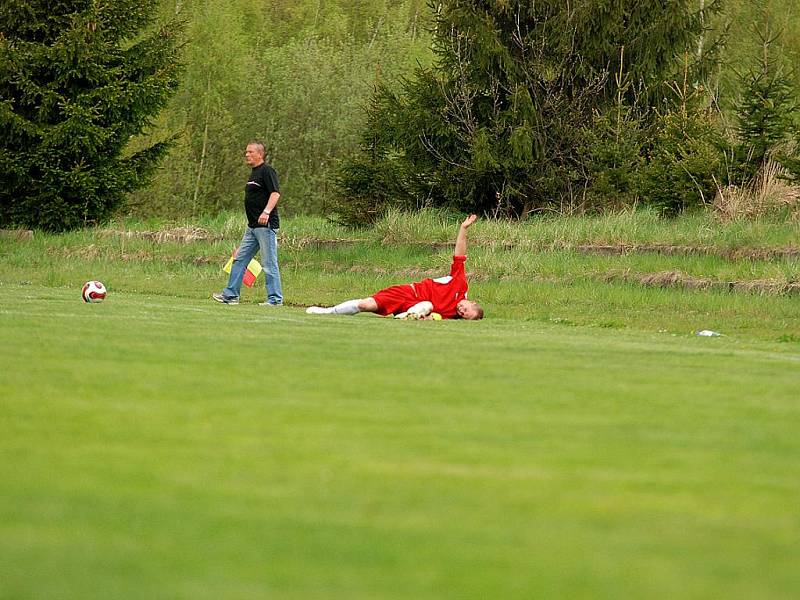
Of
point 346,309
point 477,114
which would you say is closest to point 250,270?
point 346,309

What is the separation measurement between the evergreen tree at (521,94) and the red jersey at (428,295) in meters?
15.0

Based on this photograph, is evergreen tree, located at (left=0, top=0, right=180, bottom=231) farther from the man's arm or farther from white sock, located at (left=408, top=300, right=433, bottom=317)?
white sock, located at (left=408, top=300, right=433, bottom=317)

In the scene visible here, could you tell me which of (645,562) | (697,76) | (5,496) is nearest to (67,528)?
(5,496)

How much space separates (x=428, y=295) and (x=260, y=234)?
163 inches

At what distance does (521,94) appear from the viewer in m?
30.1

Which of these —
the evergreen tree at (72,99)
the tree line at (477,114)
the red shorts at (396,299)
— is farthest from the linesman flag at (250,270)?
the evergreen tree at (72,99)

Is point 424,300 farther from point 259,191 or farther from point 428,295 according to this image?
point 259,191

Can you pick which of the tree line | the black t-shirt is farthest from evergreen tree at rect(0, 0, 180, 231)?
the black t-shirt

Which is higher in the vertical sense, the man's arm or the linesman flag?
the man's arm

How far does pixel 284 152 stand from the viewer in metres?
58.6

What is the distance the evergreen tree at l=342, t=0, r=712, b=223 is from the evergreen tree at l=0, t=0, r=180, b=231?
6.67 metres

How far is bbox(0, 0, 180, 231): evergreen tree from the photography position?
108 feet

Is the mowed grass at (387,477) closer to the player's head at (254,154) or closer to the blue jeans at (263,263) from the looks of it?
the blue jeans at (263,263)

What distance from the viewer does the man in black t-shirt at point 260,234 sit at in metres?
18.3
